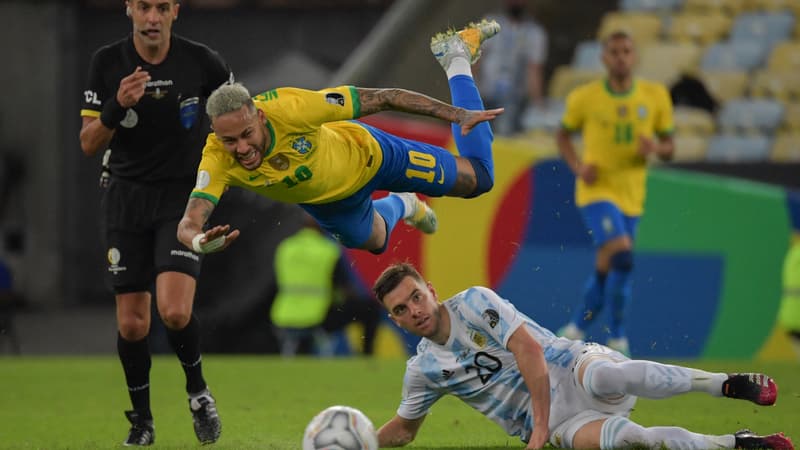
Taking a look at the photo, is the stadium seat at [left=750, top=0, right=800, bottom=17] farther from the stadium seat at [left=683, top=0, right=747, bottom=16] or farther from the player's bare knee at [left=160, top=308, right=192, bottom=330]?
the player's bare knee at [left=160, top=308, right=192, bottom=330]

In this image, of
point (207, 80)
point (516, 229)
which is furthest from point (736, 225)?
point (207, 80)

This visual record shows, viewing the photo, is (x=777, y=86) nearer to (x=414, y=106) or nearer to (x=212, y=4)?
(x=212, y=4)

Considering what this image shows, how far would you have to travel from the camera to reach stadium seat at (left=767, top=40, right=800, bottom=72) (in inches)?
711

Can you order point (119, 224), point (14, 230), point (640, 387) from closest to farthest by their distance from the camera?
point (640, 387) < point (119, 224) < point (14, 230)

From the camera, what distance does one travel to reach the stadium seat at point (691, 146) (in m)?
16.9

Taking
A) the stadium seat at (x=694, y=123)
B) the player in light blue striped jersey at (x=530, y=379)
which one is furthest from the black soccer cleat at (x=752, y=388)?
the stadium seat at (x=694, y=123)

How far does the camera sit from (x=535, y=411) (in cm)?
648

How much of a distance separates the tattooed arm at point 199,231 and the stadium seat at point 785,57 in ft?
41.8

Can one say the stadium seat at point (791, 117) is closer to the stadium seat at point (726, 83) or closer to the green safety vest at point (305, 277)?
the stadium seat at point (726, 83)

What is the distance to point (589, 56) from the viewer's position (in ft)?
60.0

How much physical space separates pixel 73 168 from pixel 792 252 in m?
14.0

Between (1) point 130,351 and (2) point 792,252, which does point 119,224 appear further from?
(2) point 792,252

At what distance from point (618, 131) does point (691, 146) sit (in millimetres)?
5064

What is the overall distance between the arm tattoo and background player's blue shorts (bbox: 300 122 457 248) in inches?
16.4
